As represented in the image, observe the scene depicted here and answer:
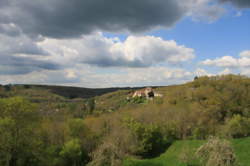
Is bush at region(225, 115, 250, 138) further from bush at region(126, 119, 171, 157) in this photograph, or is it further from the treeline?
bush at region(126, 119, 171, 157)

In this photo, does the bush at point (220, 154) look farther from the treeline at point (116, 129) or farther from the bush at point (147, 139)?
the bush at point (147, 139)

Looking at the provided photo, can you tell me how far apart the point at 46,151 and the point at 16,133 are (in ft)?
13.8

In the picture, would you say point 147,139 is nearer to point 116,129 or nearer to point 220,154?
point 116,129

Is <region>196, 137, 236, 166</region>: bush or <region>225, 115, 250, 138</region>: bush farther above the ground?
<region>196, 137, 236, 166</region>: bush

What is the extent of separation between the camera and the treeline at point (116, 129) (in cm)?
2284

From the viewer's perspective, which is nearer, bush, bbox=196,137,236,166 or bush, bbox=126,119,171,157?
bush, bbox=196,137,236,166

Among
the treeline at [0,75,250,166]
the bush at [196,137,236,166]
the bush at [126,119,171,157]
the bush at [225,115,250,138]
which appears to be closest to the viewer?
the bush at [196,137,236,166]

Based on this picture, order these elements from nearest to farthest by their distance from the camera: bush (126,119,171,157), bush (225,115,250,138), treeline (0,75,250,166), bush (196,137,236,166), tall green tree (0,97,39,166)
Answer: bush (196,137,236,166), tall green tree (0,97,39,166), treeline (0,75,250,166), bush (225,115,250,138), bush (126,119,171,157)

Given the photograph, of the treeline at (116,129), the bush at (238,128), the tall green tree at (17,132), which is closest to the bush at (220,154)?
the treeline at (116,129)

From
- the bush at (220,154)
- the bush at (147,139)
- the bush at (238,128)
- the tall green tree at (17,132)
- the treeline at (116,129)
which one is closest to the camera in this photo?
the bush at (220,154)

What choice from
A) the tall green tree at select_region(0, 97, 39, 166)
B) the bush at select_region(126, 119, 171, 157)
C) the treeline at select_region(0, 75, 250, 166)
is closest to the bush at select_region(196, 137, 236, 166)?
the treeline at select_region(0, 75, 250, 166)

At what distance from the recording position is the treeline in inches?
899

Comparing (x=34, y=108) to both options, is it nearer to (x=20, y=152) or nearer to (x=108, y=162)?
(x=20, y=152)

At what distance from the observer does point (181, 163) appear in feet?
71.9
